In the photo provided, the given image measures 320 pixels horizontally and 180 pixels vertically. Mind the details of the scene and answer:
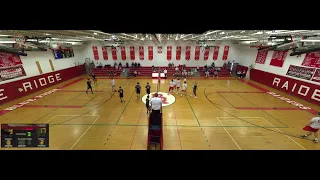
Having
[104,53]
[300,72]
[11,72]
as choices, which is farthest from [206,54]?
[11,72]

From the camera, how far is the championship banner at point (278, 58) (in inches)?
645

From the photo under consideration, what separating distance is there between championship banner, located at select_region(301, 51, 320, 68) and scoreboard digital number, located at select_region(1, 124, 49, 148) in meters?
18.5

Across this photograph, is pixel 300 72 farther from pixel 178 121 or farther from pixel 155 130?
pixel 155 130

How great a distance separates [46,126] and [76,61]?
2416 centimetres

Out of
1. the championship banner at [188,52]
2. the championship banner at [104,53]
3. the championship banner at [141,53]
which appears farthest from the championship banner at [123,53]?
the championship banner at [188,52]

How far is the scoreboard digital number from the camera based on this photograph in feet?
11.6

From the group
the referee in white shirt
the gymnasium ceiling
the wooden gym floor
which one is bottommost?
the wooden gym floor

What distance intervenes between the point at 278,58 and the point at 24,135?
21.6 meters

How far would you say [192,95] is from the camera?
14.5 m

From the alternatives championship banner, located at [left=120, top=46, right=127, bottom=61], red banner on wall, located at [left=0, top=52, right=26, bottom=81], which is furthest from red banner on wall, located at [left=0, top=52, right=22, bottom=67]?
championship banner, located at [left=120, top=46, right=127, bottom=61]

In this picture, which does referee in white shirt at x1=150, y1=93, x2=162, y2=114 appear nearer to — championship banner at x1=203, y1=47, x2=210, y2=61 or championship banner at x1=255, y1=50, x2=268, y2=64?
championship banner at x1=255, y1=50, x2=268, y2=64

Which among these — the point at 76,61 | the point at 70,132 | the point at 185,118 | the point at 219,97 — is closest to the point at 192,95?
the point at 219,97
